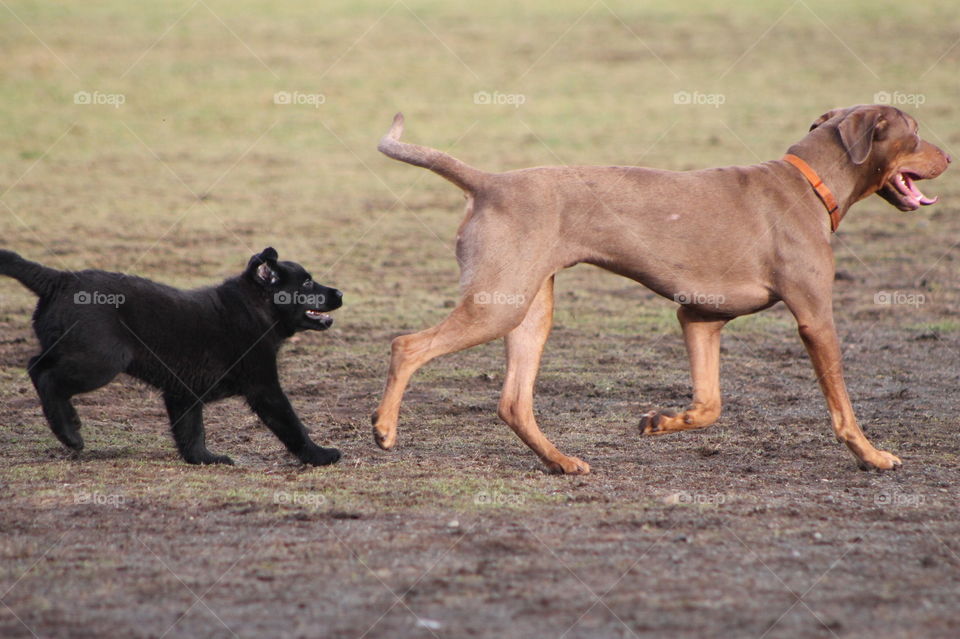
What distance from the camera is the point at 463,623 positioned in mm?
4176

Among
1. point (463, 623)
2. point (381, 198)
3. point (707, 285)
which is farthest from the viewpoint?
point (381, 198)

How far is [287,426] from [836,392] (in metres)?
2.84

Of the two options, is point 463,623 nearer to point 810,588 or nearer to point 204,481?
point 810,588

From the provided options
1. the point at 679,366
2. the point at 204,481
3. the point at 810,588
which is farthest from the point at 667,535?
the point at 679,366

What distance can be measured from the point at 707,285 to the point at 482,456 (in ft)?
4.88

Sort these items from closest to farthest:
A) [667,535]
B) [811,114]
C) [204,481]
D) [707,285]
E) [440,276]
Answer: [667,535], [204,481], [707,285], [440,276], [811,114]

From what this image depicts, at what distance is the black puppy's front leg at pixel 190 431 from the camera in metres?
6.71

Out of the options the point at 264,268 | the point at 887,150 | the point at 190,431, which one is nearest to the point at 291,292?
the point at 264,268

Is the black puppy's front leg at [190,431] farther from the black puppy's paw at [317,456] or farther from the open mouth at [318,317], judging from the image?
the open mouth at [318,317]

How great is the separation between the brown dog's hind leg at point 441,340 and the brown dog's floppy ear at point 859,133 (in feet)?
6.80

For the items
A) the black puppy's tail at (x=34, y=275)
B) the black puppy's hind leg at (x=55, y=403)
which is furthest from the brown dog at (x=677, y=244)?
the black puppy's tail at (x=34, y=275)

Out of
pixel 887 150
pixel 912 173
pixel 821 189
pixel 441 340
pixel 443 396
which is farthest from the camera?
pixel 443 396

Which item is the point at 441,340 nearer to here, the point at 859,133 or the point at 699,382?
the point at 699,382

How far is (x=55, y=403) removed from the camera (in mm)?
6406
